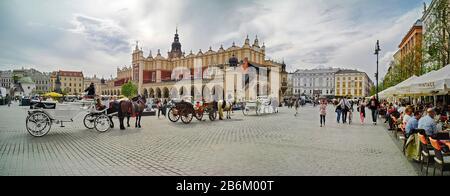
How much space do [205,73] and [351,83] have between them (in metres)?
72.0

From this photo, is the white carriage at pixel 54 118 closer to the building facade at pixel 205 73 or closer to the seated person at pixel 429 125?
the seated person at pixel 429 125

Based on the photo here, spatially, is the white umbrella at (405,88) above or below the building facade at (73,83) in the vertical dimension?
below

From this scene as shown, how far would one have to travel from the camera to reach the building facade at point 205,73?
177 feet

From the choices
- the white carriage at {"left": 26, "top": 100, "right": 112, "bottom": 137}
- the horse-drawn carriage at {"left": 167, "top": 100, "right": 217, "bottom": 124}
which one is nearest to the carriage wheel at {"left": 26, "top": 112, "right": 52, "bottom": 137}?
the white carriage at {"left": 26, "top": 100, "right": 112, "bottom": 137}

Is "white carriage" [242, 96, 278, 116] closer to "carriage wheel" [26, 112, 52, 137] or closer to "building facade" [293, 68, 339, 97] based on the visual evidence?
"carriage wheel" [26, 112, 52, 137]

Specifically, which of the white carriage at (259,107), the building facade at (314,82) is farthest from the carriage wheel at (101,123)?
the building facade at (314,82)

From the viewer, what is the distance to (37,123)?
31.4ft

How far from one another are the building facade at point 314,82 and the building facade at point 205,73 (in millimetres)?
43286

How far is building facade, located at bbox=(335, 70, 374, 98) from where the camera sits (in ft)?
352

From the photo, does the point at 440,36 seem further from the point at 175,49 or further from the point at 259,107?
the point at 175,49

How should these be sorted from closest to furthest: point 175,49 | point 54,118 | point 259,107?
point 54,118 < point 259,107 < point 175,49

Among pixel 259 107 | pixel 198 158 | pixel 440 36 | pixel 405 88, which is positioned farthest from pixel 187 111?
pixel 440 36
